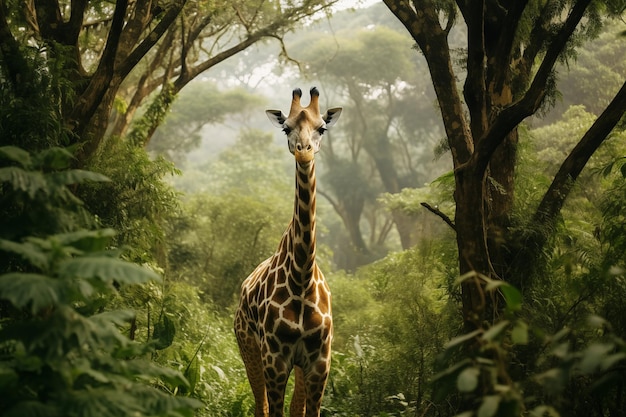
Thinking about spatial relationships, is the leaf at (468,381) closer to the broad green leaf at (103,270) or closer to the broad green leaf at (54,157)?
the broad green leaf at (103,270)

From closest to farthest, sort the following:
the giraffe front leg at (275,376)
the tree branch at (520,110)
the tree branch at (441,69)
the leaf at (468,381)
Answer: the leaf at (468,381) < the tree branch at (520,110) < the giraffe front leg at (275,376) < the tree branch at (441,69)

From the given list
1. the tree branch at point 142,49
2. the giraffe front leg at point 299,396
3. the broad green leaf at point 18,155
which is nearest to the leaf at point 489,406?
the broad green leaf at point 18,155

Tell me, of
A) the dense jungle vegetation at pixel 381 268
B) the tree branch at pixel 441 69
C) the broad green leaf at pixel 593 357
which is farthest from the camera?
the tree branch at pixel 441 69

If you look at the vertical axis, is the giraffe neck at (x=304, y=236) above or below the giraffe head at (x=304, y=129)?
below

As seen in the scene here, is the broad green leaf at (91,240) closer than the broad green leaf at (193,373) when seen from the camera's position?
Yes

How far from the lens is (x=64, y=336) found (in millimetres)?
3039

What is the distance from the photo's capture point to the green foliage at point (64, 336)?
2.98 m

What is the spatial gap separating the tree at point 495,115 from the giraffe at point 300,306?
118 centimetres

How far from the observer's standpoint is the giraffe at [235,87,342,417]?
18.4 ft

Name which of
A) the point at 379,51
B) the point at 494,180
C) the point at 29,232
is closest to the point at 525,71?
the point at 494,180

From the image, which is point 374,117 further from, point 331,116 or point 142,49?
point 331,116

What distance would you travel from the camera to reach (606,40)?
2612cm

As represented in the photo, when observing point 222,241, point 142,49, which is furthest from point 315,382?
point 222,241

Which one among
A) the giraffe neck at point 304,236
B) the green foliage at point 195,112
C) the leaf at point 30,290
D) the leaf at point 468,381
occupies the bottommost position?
the leaf at point 468,381
